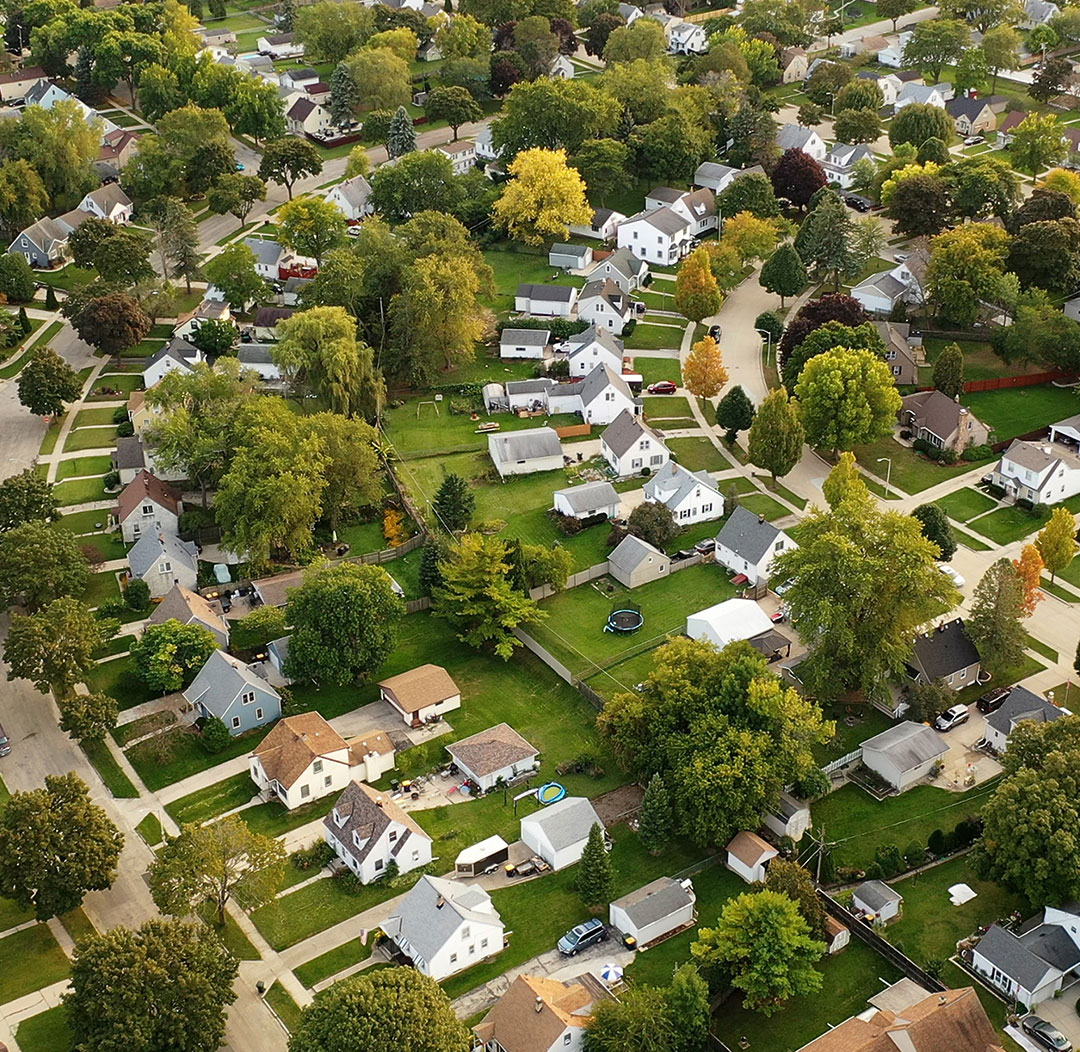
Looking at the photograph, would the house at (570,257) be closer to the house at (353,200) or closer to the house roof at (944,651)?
the house at (353,200)

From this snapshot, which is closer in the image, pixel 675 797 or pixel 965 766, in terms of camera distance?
pixel 675 797

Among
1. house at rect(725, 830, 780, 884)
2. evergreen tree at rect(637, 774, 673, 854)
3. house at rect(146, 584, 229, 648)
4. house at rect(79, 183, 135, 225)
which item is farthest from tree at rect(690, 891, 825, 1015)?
house at rect(79, 183, 135, 225)

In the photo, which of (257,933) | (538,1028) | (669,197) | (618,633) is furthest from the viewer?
(669,197)

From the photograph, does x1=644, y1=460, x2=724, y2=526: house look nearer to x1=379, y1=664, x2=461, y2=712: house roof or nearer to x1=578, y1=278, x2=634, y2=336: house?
x1=379, y1=664, x2=461, y2=712: house roof

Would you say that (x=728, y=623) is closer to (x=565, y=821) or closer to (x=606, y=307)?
(x=565, y=821)

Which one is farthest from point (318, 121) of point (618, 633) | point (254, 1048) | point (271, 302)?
point (254, 1048)

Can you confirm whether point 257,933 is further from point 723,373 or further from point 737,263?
point 737,263

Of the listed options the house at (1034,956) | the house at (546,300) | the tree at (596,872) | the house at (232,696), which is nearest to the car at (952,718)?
the house at (1034,956)
